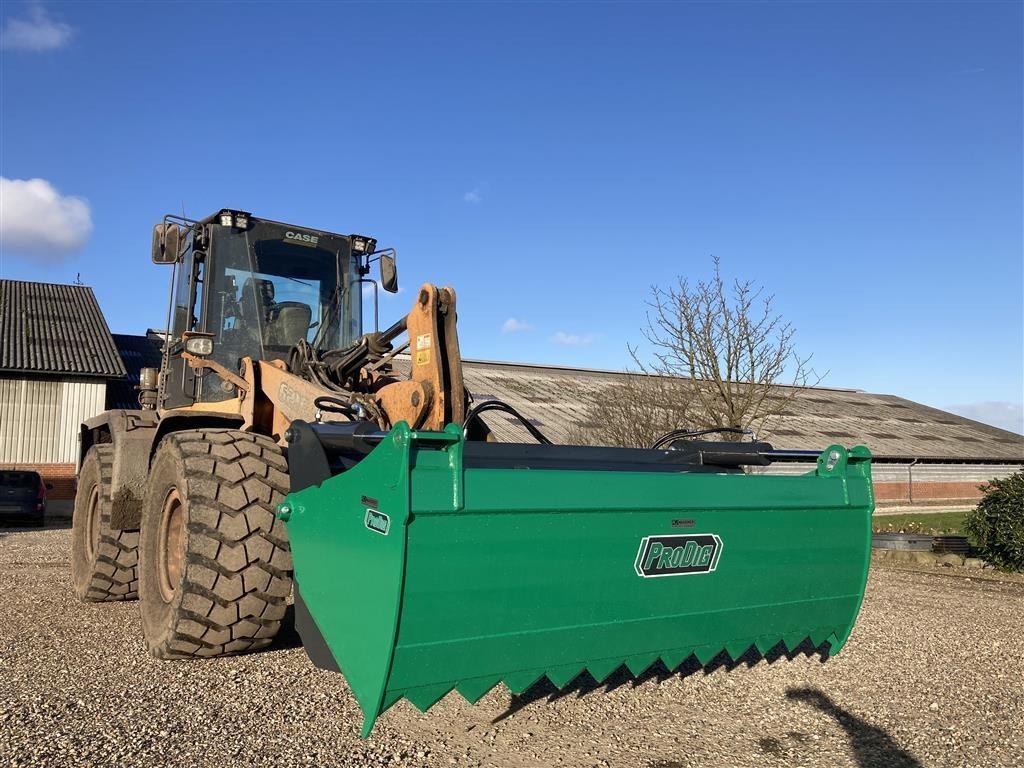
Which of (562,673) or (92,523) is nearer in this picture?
(562,673)

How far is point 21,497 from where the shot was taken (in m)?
17.3

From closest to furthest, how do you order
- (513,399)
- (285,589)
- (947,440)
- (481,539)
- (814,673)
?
(481,539) < (285,589) < (814,673) < (513,399) < (947,440)

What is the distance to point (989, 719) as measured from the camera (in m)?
4.53

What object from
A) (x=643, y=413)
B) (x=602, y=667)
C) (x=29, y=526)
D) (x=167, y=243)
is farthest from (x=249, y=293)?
(x=29, y=526)

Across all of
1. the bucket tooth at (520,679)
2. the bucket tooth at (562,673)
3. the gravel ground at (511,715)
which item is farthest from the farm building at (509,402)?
the bucket tooth at (520,679)

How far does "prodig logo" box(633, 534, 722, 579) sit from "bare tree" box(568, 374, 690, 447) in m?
12.5

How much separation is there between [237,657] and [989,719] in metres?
4.20

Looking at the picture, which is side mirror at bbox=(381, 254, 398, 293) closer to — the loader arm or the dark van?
the loader arm

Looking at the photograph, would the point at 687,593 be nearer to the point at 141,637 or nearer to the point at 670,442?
the point at 670,442

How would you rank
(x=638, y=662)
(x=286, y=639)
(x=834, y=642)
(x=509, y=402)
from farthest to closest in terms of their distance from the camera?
(x=509, y=402)
(x=286, y=639)
(x=834, y=642)
(x=638, y=662)

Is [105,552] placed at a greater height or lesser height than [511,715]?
greater

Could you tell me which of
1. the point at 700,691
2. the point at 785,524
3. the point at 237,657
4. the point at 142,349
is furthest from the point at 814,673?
the point at 142,349

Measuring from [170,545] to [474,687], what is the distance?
8.76 ft

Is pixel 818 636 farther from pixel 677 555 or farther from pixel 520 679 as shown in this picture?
pixel 520 679
